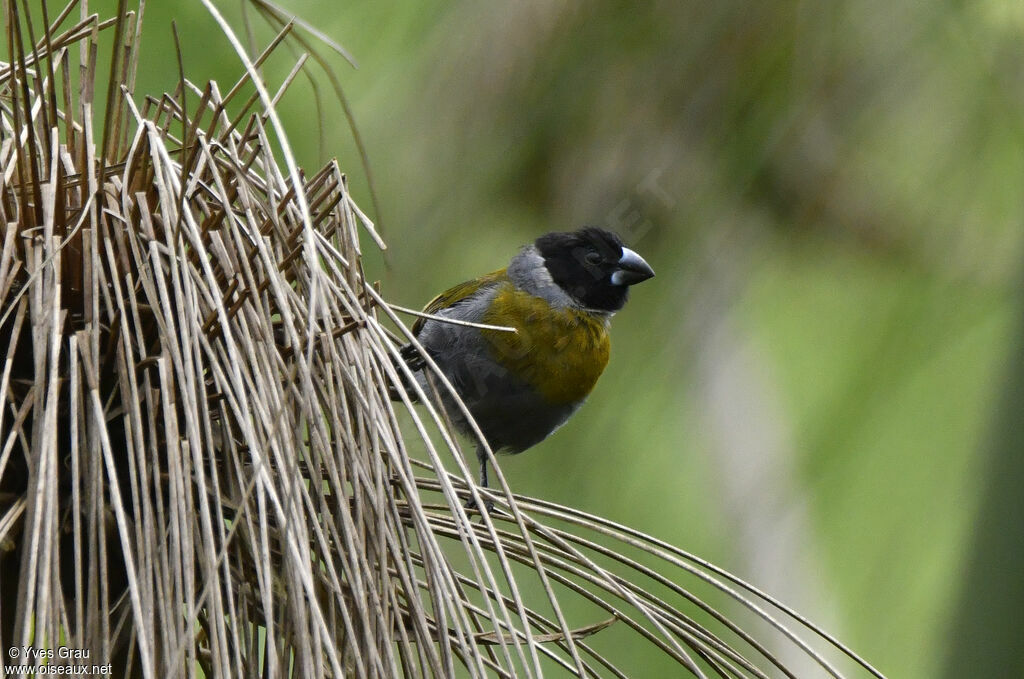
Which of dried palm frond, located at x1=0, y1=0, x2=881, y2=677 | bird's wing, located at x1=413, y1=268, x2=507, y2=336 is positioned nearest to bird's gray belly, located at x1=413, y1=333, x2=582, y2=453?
bird's wing, located at x1=413, y1=268, x2=507, y2=336

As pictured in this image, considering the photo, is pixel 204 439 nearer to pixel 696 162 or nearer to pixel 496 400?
pixel 496 400

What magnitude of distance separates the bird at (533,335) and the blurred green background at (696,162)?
12 cm

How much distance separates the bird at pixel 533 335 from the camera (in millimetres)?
2443

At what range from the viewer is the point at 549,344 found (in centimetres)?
249

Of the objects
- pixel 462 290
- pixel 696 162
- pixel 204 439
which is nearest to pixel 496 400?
pixel 462 290

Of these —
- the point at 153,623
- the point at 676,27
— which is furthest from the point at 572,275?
the point at 153,623

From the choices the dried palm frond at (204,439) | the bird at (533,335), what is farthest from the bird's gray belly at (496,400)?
the dried palm frond at (204,439)

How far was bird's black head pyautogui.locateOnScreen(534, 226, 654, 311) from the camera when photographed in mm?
2619

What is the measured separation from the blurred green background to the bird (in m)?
0.12

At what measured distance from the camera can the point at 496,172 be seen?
259cm

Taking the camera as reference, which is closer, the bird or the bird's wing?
the bird

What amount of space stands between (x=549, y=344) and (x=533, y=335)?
43 millimetres

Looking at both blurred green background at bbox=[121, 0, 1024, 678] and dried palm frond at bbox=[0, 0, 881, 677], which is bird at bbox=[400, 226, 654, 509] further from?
dried palm frond at bbox=[0, 0, 881, 677]

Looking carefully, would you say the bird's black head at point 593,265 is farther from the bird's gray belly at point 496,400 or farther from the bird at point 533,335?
the bird's gray belly at point 496,400
